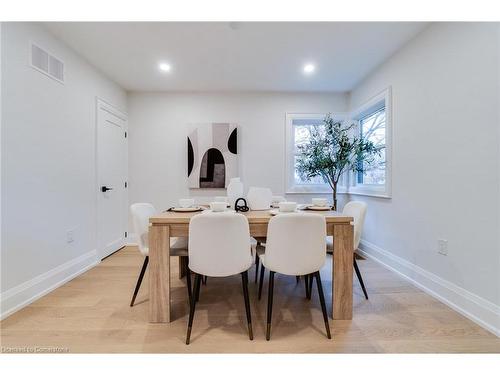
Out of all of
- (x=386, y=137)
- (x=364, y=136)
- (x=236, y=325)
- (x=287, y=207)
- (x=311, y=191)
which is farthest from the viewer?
(x=311, y=191)

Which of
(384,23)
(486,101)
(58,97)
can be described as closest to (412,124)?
(486,101)

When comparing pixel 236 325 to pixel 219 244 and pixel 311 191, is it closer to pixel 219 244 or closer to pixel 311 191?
pixel 219 244

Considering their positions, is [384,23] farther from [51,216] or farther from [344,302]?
[51,216]

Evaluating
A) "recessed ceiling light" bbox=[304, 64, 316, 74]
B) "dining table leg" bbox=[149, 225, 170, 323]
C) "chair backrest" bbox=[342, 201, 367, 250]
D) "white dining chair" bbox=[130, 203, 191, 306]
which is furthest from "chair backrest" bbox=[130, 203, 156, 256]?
"recessed ceiling light" bbox=[304, 64, 316, 74]

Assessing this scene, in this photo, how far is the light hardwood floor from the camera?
1.46m

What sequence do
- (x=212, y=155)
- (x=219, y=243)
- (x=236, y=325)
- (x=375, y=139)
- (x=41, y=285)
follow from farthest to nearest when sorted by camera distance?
(x=212, y=155)
(x=375, y=139)
(x=41, y=285)
(x=236, y=325)
(x=219, y=243)

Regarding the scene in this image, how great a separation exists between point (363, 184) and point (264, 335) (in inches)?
110

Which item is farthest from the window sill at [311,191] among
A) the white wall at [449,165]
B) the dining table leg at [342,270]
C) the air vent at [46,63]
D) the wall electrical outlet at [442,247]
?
the air vent at [46,63]

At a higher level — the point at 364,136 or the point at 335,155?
the point at 364,136

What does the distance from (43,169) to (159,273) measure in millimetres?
1564

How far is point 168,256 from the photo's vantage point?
1.67m

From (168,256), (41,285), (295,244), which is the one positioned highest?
(295,244)

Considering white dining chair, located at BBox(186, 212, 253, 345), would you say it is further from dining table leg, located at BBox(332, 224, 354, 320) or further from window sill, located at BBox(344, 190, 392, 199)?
window sill, located at BBox(344, 190, 392, 199)

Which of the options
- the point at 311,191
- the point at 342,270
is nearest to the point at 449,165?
the point at 342,270
